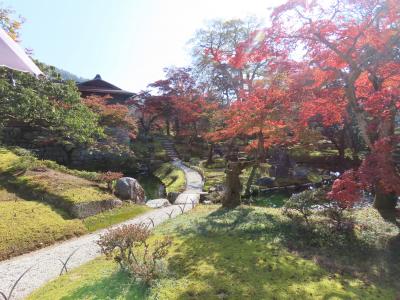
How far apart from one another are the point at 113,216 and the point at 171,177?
11279mm

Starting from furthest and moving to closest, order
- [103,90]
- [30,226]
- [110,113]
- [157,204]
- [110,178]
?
[103,90] < [110,113] < [157,204] < [110,178] < [30,226]

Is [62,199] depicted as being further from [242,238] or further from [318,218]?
[318,218]

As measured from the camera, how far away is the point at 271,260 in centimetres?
816

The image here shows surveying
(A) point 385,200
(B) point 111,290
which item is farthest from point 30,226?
(A) point 385,200

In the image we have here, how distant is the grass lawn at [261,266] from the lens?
666cm

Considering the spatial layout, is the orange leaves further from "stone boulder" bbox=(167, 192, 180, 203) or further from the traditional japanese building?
"stone boulder" bbox=(167, 192, 180, 203)

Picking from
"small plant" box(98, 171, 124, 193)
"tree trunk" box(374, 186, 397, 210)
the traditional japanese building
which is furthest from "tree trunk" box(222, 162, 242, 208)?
the traditional japanese building

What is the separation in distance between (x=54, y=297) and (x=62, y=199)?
7.10 m

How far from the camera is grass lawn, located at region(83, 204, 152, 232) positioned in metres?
12.6

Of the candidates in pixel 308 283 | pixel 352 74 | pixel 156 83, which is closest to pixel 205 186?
pixel 352 74

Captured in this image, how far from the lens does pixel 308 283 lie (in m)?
7.04

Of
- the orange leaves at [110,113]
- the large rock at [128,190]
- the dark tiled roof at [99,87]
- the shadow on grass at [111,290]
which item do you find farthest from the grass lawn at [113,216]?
the dark tiled roof at [99,87]

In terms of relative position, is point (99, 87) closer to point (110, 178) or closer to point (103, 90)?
point (103, 90)

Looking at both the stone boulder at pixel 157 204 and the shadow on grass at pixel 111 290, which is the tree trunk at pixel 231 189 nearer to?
the stone boulder at pixel 157 204
